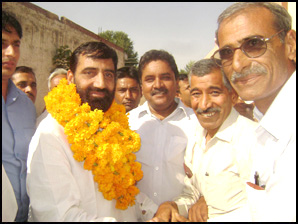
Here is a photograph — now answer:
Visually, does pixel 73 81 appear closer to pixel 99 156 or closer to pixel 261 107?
pixel 99 156

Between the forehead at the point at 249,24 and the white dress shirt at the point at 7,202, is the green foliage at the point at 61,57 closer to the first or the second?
the white dress shirt at the point at 7,202

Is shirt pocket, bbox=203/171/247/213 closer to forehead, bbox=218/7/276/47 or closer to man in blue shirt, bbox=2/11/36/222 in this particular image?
forehead, bbox=218/7/276/47

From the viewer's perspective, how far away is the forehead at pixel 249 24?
1835 mm

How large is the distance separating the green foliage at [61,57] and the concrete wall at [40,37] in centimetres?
18

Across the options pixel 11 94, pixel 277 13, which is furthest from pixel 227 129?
pixel 11 94

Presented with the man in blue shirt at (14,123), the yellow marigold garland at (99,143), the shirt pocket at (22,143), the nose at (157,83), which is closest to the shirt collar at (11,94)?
the man in blue shirt at (14,123)

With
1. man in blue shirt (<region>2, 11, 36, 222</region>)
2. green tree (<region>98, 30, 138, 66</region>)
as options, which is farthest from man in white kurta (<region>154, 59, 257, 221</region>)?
green tree (<region>98, 30, 138, 66</region>)

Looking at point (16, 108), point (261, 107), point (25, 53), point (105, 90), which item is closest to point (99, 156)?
point (105, 90)

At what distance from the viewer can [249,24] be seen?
185 cm

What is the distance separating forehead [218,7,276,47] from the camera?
6.02 feet

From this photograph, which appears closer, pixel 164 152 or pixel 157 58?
pixel 164 152

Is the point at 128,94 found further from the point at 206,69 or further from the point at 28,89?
the point at 206,69

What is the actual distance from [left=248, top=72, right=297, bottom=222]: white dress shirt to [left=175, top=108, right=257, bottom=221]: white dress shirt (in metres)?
0.31

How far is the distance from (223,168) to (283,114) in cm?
84
